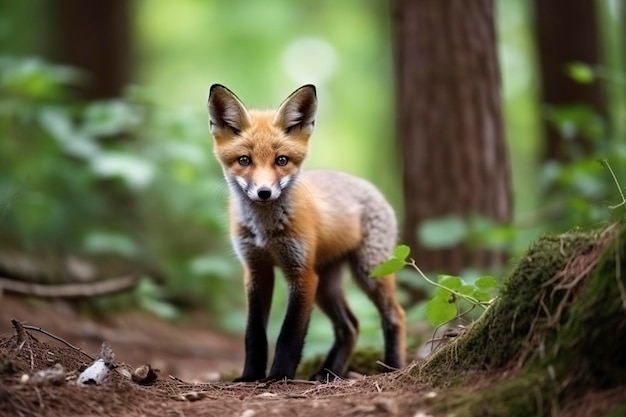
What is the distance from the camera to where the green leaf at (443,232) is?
7.20 metres

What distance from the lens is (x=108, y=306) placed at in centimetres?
981

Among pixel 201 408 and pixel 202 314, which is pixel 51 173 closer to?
pixel 202 314

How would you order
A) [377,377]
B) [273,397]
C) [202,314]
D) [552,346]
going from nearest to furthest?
[552,346], [273,397], [377,377], [202,314]

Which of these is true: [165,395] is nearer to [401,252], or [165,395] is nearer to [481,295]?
[401,252]

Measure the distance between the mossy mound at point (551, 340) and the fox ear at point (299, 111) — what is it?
222cm

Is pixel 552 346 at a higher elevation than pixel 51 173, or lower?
lower

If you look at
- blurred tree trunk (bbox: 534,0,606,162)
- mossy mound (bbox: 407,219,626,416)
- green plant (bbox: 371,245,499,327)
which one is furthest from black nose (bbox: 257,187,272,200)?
blurred tree trunk (bbox: 534,0,606,162)

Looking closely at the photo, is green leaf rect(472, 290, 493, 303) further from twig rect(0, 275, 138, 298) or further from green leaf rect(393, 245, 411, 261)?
twig rect(0, 275, 138, 298)

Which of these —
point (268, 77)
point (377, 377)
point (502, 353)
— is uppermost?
point (268, 77)

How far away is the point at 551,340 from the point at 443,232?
4.08 meters

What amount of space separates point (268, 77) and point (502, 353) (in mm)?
19429

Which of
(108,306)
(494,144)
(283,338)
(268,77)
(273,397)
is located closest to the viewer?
(273,397)

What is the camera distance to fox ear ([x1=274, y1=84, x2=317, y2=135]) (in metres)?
5.36

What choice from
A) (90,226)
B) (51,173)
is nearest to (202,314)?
(90,226)
